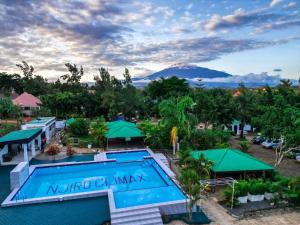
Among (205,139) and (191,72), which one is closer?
(205,139)

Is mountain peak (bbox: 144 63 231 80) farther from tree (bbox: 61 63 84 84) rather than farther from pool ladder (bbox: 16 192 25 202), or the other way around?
pool ladder (bbox: 16 192 25 202)

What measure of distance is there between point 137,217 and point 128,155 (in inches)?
524

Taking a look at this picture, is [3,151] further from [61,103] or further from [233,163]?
[61,103]

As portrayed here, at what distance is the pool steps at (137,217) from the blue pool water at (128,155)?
11.4m

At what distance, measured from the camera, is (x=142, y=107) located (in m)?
48.6

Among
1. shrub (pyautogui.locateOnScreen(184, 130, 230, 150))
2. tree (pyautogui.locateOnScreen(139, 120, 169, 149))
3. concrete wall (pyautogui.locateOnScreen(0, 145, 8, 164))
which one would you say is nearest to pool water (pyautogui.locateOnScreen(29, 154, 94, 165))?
concrete wall (pyautogui.locateOnScreen(0, 145, 8, 164))

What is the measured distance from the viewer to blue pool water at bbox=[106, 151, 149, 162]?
Answer: 84.2ft

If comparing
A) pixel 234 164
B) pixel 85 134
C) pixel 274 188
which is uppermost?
pixel 234 164

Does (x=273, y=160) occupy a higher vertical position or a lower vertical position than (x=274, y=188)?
lower

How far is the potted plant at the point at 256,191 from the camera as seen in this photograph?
51.7 ft

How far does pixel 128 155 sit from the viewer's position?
1053 inches

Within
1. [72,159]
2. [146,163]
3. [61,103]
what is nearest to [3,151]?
[72,159]

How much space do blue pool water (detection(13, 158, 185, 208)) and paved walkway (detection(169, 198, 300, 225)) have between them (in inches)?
74.7

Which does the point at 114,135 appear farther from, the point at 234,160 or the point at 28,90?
the point at 28,90
